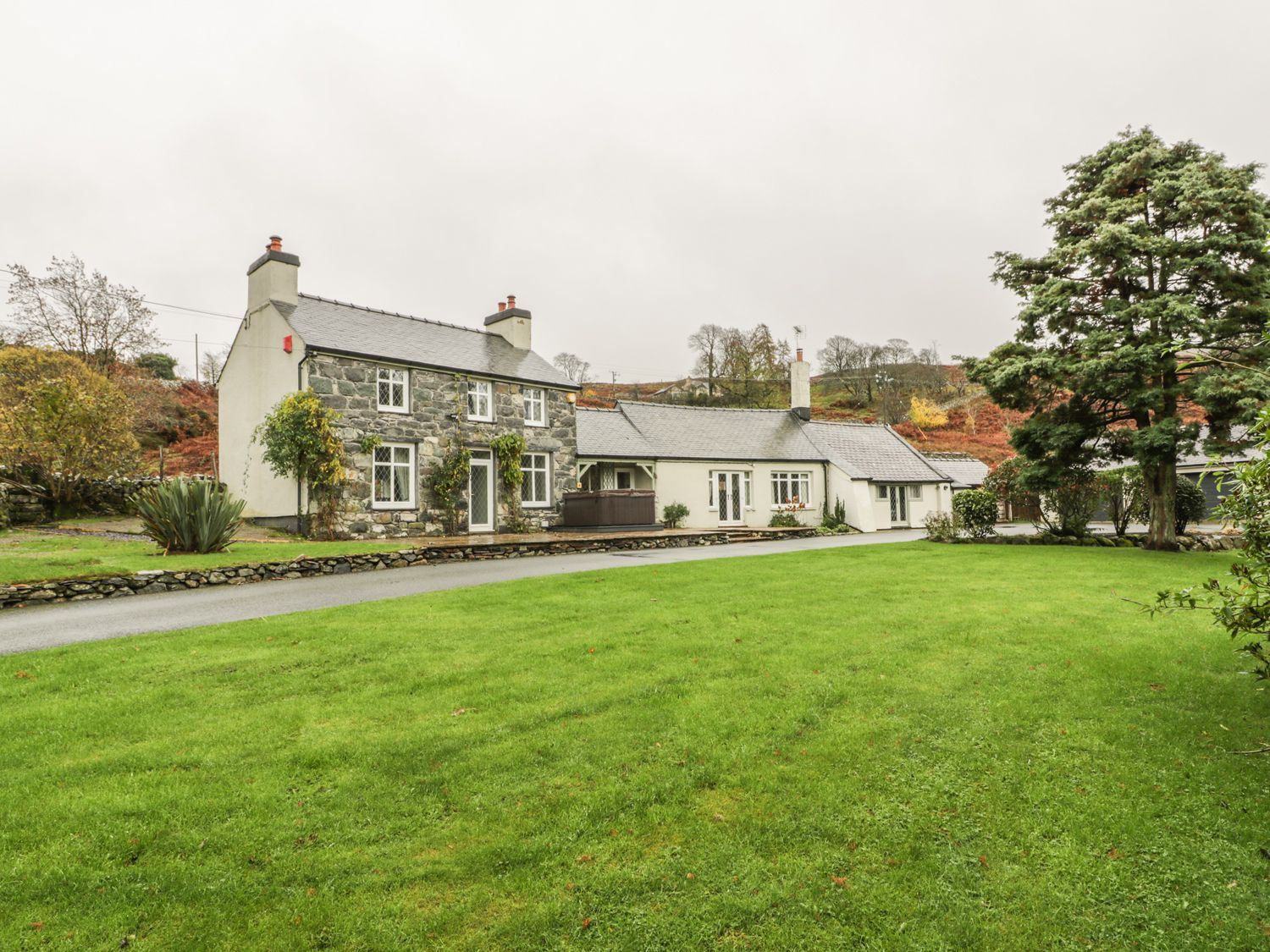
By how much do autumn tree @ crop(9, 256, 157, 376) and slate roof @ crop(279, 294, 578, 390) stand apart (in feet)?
47.4

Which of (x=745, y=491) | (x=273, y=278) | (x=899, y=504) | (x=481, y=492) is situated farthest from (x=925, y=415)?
(x=273, y=278)

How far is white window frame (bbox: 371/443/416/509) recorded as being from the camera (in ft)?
68.3

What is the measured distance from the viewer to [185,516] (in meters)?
14.7

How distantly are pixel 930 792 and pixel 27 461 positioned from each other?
94.3 ft

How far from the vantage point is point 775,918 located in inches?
110

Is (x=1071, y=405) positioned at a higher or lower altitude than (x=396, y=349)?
lower

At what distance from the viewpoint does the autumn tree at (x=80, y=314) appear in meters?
28.8

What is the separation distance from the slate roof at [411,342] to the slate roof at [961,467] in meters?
25.5

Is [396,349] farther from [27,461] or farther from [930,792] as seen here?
[930,792]

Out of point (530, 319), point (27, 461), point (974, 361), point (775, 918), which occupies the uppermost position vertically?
point (530, 319)

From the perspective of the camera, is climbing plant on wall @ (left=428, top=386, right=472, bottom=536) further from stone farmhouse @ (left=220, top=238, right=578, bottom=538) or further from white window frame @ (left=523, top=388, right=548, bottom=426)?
white window frame @ (left=523, top=388, right=548, bottom=426)

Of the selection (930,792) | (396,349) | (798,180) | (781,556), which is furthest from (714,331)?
(930,792)

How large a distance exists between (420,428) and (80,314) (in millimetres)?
20649

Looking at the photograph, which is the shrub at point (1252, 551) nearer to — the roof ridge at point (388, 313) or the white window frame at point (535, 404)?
the white window frame at point (535, 404)
